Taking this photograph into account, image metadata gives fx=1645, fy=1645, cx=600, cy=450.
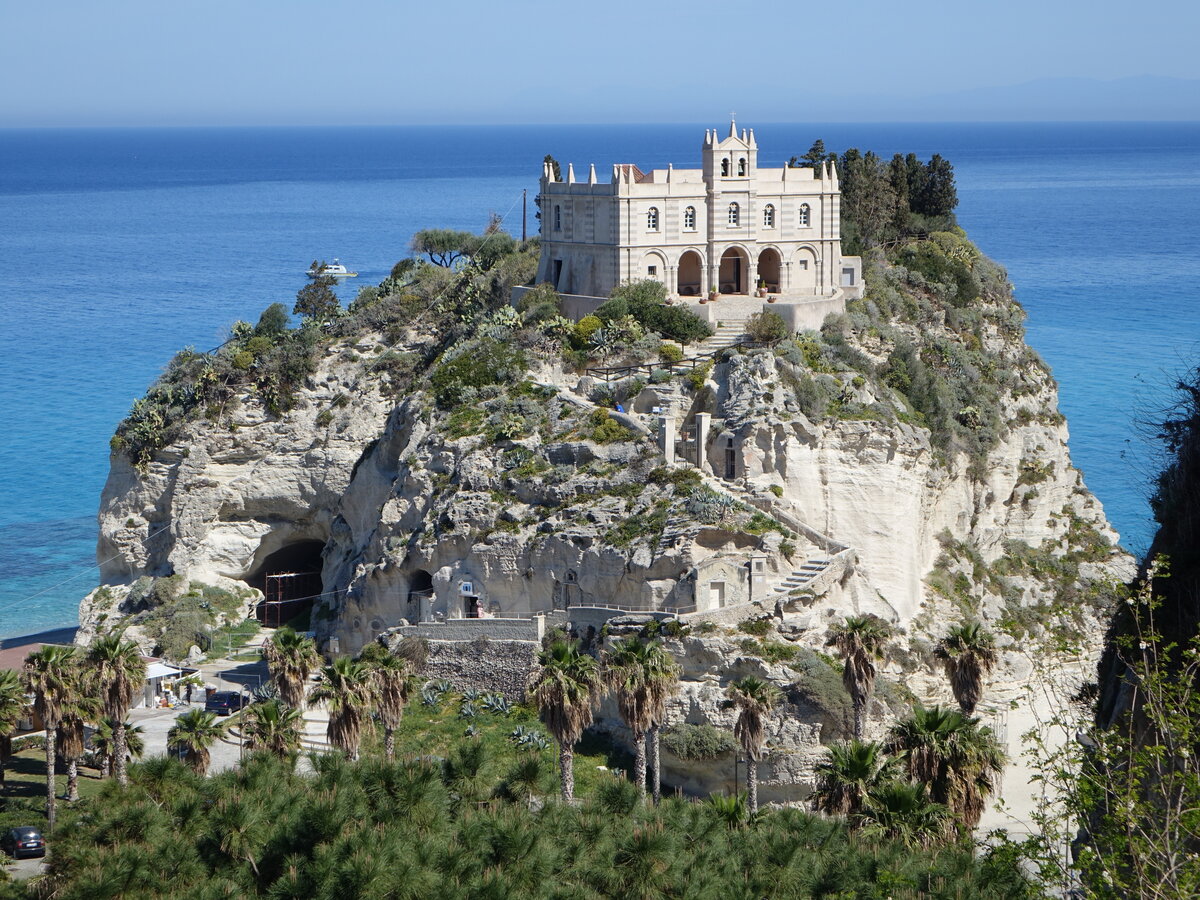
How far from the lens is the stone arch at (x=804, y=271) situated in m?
75.5

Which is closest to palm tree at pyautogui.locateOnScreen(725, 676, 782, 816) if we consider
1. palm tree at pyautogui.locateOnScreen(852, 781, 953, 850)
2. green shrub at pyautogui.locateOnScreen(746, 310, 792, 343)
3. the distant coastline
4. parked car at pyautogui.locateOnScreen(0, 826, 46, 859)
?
Result: palm tree at pyautogui.locateOnScreen(852, 781, 953, 850)

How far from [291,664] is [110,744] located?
7945mm

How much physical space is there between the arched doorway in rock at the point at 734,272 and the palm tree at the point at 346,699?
35207mm

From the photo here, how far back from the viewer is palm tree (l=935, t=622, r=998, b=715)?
4406cm

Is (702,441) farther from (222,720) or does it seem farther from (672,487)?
(222,720)

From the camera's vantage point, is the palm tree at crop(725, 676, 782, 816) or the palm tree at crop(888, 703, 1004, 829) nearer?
the palm tree at crop(888, 703, 1004, 829)

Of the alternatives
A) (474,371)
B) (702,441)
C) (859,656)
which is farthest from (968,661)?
(474,371)

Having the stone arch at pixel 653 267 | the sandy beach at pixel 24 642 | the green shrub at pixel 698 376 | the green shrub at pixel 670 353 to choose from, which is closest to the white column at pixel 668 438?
the green shrub at pixel 698 376

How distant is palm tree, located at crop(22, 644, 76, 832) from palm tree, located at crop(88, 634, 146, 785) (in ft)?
2.70

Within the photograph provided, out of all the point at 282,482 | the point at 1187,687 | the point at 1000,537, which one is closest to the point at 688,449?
the point at 1000,537

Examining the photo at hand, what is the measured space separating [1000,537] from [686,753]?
26.2 m

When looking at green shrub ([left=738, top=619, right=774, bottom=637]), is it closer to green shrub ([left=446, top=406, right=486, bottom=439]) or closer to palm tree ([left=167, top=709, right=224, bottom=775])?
green shrub ([left=446, top=406, right=486, bottom=439])

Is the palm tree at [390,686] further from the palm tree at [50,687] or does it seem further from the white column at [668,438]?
the white column at [668,438]

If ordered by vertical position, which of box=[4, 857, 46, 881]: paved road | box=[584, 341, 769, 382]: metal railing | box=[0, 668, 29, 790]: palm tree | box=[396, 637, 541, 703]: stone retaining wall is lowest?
box=[4, 857, 46, 881]: paved road
